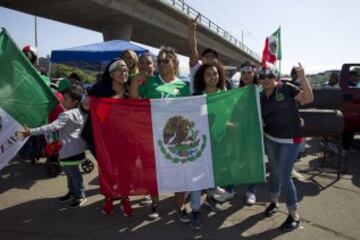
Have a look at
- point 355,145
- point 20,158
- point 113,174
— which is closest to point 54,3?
point 20,158

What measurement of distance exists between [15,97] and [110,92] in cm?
113

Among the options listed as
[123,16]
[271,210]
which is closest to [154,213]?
[271,210]

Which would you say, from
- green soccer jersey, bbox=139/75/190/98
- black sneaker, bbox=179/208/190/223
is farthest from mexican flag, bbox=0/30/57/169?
black sneaker, bbox=179/208/190/223

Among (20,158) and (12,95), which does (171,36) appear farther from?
(12,95)

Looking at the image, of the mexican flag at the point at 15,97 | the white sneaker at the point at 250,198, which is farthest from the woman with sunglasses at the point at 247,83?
the mexican flag at the point at 15,97

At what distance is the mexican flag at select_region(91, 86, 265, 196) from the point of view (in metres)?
4.61

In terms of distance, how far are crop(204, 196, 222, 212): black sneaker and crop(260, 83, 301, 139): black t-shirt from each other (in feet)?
4.52

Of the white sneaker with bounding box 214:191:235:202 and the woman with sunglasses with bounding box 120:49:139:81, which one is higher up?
the woman with sunglasses with bounding box 120:49:139:81

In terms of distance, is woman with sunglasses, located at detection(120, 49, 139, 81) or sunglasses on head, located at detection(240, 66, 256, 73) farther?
woman with sunglasses, located at detection(120, 49, 139, 81)

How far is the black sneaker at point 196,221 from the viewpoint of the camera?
4602 mm

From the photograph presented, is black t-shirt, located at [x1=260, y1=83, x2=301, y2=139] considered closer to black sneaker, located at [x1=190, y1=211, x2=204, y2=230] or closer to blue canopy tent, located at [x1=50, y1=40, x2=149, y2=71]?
black sneaker, located at [x1=190, y1=211, x2=204, y2=230]

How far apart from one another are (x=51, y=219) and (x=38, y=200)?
904 mm

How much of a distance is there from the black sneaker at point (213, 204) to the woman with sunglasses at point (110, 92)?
1.10 m

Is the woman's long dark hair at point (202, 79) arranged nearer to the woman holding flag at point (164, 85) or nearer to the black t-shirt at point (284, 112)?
the woman holding flag at point (164, 85)
